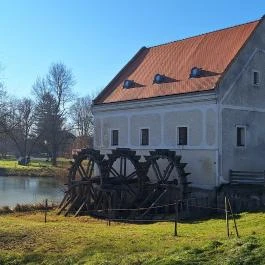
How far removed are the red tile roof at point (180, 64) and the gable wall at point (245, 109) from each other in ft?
1.94

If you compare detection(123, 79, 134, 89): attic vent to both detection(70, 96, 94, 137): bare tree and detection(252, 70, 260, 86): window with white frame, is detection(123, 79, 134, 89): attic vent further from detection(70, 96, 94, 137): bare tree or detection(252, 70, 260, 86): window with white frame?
detection(70, 96, 94, 137): bare tree

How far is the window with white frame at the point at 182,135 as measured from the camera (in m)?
26.5

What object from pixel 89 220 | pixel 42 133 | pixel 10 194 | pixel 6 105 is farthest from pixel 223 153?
pixel 42 133

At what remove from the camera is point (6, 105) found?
4153cm

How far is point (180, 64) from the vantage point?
29453mm

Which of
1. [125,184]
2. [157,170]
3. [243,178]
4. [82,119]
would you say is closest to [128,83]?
[125,184]

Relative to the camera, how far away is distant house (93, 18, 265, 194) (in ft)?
82.1

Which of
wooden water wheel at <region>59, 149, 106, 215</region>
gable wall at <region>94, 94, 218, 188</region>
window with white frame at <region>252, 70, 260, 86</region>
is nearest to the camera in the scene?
gable wall at <region>94, 94, 218, 188</region>

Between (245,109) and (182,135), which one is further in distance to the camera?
(182,135)

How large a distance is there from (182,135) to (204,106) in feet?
7.36

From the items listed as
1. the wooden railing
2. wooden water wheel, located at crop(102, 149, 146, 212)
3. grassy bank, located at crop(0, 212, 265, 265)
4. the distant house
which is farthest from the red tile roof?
grassy bank, located at crop(0, 212, 265, 265)

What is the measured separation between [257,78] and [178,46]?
643 cm

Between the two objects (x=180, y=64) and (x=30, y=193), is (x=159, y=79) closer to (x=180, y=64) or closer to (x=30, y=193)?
(x=180, y=64)

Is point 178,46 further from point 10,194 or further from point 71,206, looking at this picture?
point 10,194
